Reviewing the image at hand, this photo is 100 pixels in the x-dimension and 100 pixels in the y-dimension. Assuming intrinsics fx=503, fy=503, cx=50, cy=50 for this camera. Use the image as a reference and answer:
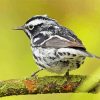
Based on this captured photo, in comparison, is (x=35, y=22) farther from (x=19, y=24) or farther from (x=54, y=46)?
(x=19, y=24)

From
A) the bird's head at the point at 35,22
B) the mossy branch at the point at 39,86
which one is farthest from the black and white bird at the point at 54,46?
the mossy branch at the point at 39,86

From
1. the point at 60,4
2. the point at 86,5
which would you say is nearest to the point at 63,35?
the point at 86,5

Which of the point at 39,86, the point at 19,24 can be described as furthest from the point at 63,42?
the point at 19,24

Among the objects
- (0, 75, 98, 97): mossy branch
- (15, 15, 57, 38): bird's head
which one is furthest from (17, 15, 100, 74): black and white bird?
(0, 75, 98, 97): mossy branch

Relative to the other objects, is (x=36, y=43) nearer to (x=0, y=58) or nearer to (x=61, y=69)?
(x=61, y=69)

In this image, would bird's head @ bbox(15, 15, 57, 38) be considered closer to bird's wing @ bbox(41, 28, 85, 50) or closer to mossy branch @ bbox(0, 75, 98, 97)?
bird's wing @ bbox(41, 28, 85, 50)

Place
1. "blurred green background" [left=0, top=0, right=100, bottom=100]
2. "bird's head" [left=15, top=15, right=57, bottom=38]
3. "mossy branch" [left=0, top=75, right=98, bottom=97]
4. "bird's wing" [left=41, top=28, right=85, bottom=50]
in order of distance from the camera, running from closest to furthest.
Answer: "mossy branch" [left=0, top=75, right=98, bottom=97] → "bird's wing" [left=41, top=28, right=85, bottom=50] → "bird's head" [left=15, top=15, right=57, bottom=38] → "blurred green background" [left=0, top=0, right=100, bottom=100]
